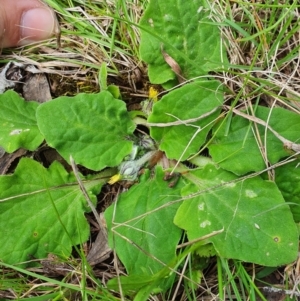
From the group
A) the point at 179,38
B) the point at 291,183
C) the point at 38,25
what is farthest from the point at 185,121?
the point at 38,25

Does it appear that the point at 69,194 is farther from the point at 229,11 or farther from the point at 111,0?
the point at 229,11

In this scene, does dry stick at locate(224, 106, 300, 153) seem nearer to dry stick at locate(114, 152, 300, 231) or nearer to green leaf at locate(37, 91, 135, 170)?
dry stick at locate(114, 152, 300, 231)

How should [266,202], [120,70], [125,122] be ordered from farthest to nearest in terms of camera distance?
1. [120,70]
2. [125,122]
3. [266,202]

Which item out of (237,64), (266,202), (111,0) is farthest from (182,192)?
(111,0)

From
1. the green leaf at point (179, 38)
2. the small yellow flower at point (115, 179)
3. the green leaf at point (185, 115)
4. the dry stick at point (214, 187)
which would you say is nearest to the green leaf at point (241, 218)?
the dry stick at point (214, 187)

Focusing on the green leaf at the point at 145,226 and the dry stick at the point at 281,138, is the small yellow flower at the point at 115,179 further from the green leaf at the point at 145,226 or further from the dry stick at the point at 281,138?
the dry stick at the point at 281,138

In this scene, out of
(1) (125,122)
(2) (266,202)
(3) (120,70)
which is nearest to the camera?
(2) (266,202)

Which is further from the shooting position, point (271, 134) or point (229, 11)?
point (229, 11)
